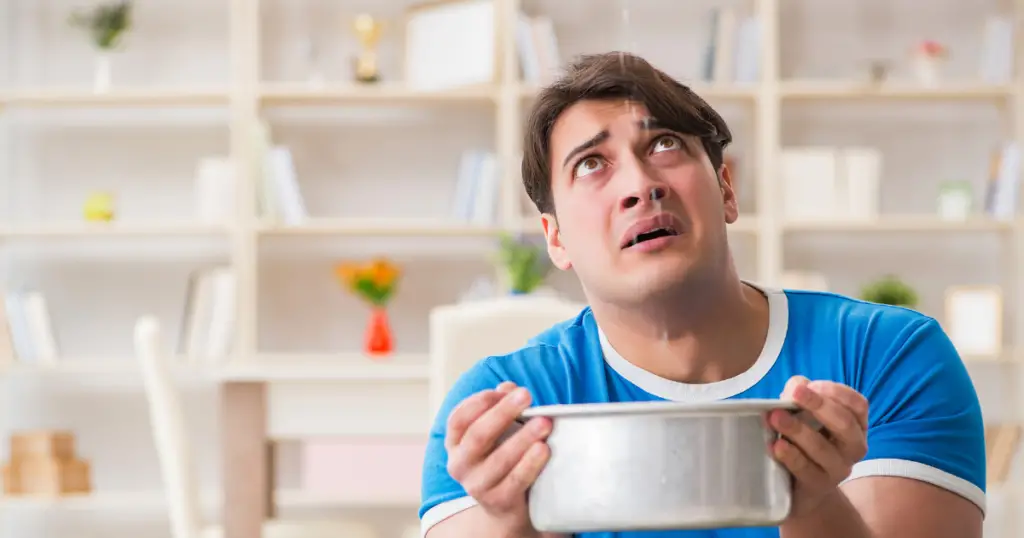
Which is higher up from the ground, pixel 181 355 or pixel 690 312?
pixel 690 312

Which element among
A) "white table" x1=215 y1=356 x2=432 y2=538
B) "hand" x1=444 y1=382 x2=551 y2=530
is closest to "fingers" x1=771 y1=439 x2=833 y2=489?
"hand" x1=444 y1=382 x2=551 y2=530

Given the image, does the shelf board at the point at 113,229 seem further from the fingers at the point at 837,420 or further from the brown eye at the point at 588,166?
the fingers at the point at 837,420

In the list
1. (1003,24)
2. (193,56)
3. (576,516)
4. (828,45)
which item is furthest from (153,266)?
(576,516)

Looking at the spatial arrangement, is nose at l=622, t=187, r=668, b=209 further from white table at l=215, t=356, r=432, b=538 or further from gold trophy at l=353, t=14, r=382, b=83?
gold trophy at l=353, t=14, r=382, b=83

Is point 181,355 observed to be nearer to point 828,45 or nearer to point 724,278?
point 828,45

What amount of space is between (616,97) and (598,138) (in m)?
0.05

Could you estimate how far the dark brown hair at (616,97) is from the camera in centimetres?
98

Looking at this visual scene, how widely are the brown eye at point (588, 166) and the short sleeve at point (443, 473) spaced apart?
6.8 inches

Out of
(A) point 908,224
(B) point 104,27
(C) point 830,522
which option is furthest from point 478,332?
(B) point 104,27

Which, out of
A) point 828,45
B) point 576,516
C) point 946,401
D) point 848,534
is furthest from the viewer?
point 828,45

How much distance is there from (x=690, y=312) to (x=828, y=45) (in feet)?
10.6

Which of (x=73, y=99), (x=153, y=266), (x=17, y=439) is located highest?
(x=73, y=99)

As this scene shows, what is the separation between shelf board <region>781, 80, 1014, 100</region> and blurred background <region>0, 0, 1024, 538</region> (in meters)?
0.01

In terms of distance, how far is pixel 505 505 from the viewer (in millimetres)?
730
